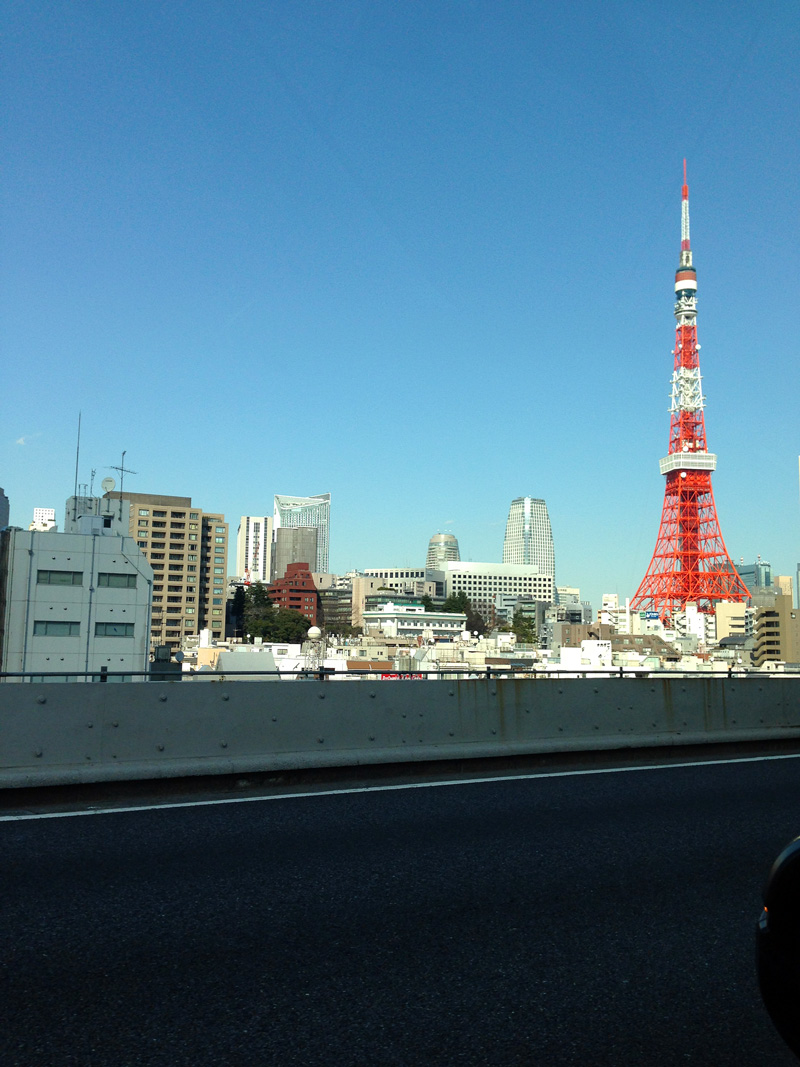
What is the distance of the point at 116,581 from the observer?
72062mm

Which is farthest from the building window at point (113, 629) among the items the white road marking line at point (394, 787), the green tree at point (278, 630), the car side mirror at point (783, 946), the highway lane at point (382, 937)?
the green tree at point (278, 630)

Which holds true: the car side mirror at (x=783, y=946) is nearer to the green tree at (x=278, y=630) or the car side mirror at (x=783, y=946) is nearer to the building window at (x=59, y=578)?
the building window at (x=59, y=578)

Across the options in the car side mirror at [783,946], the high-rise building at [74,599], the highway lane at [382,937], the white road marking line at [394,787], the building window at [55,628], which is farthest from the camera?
the building window at [55,628]

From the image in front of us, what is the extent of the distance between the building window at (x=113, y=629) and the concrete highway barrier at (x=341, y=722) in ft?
207

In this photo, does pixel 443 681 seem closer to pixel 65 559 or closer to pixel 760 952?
pixel 760 952

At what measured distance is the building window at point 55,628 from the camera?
6894 centimetres

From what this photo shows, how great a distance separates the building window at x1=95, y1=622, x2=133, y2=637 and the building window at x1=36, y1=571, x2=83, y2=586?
11.6 ft

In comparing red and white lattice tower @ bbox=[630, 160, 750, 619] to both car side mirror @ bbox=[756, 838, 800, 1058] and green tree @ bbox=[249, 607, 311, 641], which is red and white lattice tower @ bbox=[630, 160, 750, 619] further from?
car side mirror @ bbox=[756, 838, 800, 1058]

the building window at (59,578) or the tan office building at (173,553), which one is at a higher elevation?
the tan office building at (173,553)

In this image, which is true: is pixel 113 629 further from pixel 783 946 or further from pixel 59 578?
pixel 783 946

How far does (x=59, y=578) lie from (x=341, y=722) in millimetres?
64035

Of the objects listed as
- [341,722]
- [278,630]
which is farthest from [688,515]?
[341,722]

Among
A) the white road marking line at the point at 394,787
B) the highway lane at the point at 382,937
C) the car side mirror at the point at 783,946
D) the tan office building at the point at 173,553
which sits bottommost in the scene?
the highway lane at the point at 382,937

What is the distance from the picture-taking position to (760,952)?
331cm
